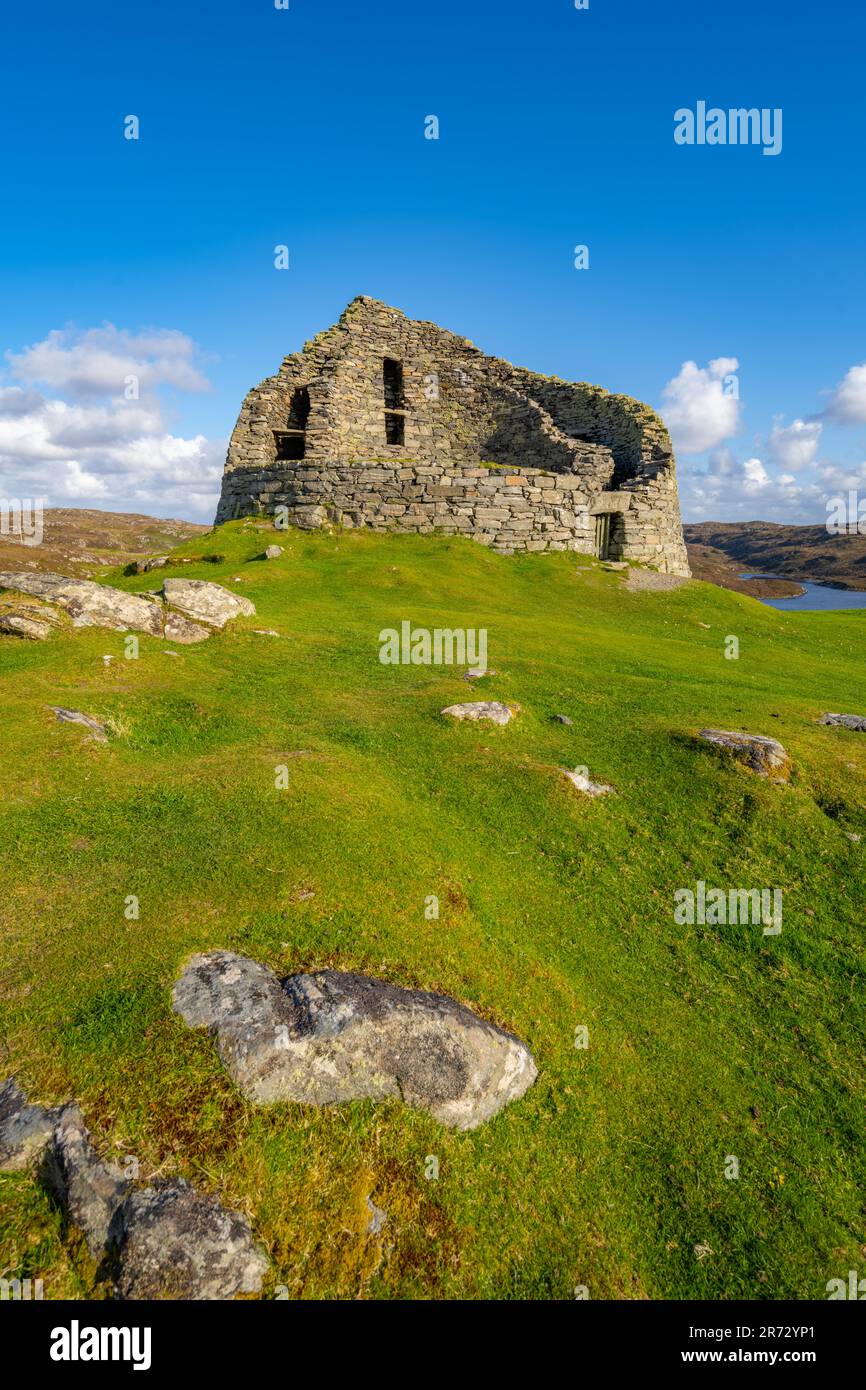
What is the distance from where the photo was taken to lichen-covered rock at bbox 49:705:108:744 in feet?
38.5

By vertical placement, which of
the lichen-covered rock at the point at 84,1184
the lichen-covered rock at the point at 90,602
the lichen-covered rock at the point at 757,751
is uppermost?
the lichen-covered rock at the point at 90,602

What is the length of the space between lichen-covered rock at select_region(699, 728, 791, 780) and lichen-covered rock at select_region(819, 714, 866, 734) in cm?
314

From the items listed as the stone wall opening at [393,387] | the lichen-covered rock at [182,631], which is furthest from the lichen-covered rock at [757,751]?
the stone wall opening at [393,387]

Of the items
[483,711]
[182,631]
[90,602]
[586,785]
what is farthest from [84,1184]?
[90,602]

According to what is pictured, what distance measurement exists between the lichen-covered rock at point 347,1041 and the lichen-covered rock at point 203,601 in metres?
13.3

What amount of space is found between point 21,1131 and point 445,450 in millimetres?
45246

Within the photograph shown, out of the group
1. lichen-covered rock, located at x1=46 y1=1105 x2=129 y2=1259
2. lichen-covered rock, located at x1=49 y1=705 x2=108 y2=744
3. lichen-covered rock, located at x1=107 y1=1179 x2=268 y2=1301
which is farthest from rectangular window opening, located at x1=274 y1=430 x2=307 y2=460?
lichen-covered rock, located at x1=107 y1=1179 x2=268 y2=1301

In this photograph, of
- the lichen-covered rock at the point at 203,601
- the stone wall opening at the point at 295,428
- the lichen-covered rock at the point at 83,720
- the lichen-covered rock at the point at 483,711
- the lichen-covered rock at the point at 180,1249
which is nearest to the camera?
the lichen-covered rock at the point at 180,1249

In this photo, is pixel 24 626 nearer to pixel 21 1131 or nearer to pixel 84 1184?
pixel 21 1131

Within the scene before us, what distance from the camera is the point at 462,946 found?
7742 millimetres

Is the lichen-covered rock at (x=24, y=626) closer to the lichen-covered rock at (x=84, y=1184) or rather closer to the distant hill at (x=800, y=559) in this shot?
the lichen-covered rock at (x=84, y=1184)

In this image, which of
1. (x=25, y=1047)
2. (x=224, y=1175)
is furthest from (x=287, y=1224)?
(x=25, y=1047)

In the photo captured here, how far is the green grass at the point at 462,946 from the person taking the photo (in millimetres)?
5039

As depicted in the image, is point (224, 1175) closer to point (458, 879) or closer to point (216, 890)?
point (216, 890)
